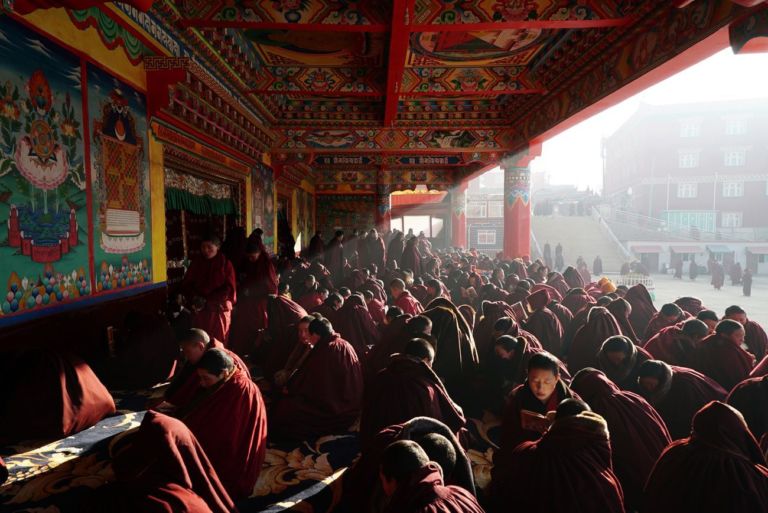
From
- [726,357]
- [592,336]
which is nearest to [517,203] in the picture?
[592,336]

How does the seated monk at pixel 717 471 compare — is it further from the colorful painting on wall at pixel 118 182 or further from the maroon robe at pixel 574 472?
the colorful painting on wall at pixel 118 182

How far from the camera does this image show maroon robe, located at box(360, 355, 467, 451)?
9.37 feet

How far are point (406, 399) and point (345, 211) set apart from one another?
1754cm

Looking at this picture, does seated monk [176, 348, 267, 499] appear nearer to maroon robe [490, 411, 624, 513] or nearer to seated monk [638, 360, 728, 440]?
maroon robe [490, 411, 624, 513]

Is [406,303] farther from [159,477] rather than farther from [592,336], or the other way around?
[159,477]

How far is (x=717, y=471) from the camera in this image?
80.0 inches

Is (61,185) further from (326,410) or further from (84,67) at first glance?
(326,410)

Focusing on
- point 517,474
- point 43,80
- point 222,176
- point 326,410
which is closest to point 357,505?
point 517,474

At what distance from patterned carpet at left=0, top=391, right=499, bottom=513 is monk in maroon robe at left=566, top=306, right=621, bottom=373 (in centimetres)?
151

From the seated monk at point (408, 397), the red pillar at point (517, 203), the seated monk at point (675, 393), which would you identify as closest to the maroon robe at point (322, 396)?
the seated monk at point (408, 397)

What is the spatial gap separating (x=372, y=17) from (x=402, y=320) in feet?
10.2

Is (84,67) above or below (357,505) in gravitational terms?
above

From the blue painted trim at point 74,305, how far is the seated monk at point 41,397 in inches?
10.8

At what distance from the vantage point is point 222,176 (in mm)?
8062
